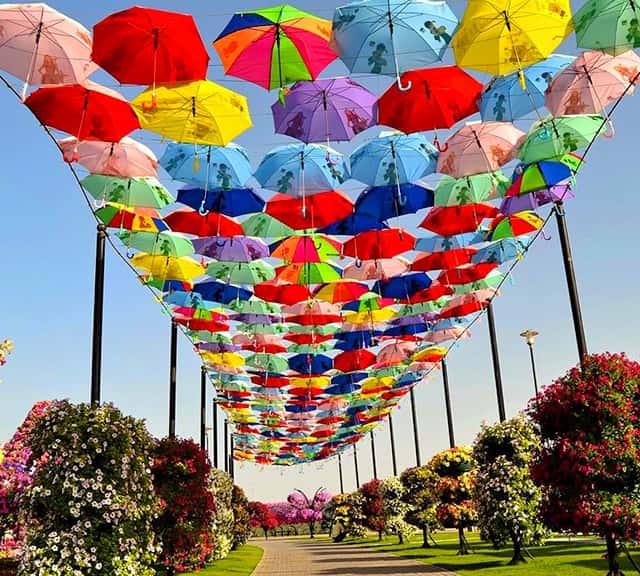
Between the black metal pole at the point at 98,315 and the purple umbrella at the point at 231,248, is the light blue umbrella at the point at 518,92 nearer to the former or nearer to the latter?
the purple umbrella at the point at 231,248

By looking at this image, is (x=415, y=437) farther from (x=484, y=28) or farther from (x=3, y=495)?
(x=484, y=28)

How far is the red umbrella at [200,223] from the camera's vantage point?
12.1m

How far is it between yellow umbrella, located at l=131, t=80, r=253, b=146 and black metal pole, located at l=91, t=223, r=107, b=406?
3.30 meters

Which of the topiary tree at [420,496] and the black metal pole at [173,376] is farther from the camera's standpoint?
the topiary tree at [420,496]

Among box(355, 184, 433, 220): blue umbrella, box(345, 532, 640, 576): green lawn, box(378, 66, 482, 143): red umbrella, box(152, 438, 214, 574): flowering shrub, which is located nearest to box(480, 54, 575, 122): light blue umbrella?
box(378, 66, 482, 143): red umbrella

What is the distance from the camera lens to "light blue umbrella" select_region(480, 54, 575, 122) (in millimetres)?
9094

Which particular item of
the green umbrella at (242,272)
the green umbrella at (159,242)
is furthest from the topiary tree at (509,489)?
the green umbrella at (159,242)

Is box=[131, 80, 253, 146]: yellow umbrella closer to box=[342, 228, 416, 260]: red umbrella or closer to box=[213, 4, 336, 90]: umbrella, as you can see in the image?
box=[213, 4, 336, 90]: umbrella

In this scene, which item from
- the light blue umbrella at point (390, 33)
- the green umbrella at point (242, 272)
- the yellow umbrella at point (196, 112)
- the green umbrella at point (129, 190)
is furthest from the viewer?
the green umbrella at point (242, 272)

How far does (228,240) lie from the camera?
13172mm

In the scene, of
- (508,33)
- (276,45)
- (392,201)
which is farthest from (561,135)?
(276,45)

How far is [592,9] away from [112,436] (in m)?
8.47

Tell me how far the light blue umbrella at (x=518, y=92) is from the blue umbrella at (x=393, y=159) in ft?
4.84

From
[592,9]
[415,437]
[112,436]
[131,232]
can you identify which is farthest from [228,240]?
[415,437]
